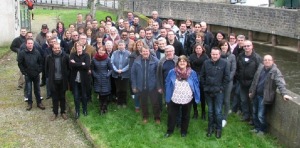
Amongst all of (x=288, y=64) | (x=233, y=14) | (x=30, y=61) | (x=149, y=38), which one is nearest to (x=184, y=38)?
(x=149, y=38)

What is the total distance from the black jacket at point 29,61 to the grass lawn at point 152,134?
5.25 feet

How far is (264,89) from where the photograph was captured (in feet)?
26.8

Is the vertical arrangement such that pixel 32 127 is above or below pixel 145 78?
below

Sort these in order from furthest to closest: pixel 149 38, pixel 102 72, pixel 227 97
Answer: pixel 149 38 → pixel 102 72 → pixel 227 97

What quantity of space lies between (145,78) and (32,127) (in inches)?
104

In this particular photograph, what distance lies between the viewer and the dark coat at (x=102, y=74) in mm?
9344

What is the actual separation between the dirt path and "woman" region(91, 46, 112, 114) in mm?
950

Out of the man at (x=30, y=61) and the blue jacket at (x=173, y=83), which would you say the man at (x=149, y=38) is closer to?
the blue jacket at (x=173, y=83)

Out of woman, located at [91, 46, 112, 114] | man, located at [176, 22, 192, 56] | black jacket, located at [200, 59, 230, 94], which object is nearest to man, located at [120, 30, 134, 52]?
woman, located at [91, 46, 112, 114]

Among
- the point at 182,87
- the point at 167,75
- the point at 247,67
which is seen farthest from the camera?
the point at 247,67

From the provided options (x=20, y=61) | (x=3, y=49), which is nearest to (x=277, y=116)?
(x=20, y=61)

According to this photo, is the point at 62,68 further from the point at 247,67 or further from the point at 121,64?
the point at 247,67

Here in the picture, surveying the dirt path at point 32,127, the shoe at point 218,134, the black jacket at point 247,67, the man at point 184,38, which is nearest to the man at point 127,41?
the man at point 184,38

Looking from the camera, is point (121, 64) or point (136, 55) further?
point (121, 64)
